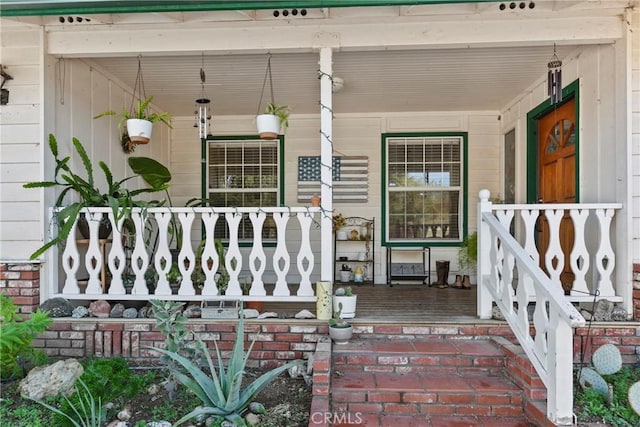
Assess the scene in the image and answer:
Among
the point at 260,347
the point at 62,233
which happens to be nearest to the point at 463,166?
the point at 260,347

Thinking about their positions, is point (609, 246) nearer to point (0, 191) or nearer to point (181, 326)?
point (181, 326)

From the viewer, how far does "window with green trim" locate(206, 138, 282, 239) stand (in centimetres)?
594

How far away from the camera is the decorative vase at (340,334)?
10.2 feet

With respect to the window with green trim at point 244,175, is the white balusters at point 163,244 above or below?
below

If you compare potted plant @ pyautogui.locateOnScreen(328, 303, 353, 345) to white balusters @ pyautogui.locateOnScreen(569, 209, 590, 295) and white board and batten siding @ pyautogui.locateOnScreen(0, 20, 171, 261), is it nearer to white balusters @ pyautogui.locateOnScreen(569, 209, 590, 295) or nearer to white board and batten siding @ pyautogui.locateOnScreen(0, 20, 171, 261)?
white balusters @ pyautogui.locateOnScreen(569, 209, 590, 295)

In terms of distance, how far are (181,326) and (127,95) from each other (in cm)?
341

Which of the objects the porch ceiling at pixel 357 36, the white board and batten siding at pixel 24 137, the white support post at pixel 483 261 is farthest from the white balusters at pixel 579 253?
the white board and batten siding at pixel 24 137

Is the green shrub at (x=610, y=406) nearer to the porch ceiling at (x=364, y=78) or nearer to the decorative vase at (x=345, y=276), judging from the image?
the porch ceiling at (x=364, y=78)

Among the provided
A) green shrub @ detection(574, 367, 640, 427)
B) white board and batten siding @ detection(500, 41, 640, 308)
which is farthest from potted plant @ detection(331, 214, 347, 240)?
green shrub @ detection(574, 367, 640, 427)

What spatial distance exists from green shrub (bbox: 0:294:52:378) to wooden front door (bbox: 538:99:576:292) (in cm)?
438

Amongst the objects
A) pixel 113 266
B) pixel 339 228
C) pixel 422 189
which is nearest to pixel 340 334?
pixel 113 266

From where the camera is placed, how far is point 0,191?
11.4ft

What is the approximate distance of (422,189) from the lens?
19.2 feet

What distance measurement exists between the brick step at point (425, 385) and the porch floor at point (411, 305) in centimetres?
28
